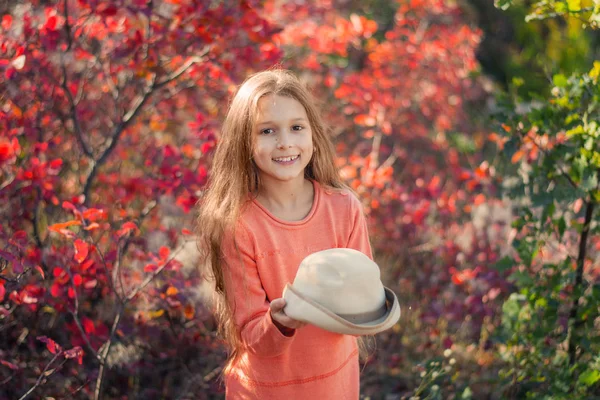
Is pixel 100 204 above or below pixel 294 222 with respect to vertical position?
below

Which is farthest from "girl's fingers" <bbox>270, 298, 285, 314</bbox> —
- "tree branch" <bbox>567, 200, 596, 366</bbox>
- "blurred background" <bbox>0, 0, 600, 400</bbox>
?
"tree branch" <bbox>567, 200, 596, 366</bbox>

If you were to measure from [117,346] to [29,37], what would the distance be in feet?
4.76

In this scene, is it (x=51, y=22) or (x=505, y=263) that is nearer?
(x=505, y=263)

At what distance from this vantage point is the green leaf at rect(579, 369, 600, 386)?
2.22 m

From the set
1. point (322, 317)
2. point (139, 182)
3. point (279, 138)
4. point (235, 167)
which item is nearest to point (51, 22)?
point (139, 182)

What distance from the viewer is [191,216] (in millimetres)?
4473

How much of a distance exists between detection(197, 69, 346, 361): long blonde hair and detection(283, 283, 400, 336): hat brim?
0.34 m

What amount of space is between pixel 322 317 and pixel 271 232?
16.0 inches

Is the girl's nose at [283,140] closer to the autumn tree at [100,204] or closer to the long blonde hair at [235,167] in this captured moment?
the long blonde hair at [235,167]

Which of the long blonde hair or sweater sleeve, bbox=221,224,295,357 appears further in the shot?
the long blonde hair

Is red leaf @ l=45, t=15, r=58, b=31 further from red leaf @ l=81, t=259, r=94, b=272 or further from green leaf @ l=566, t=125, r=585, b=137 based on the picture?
green leaf @ l=566, t=125, r=585, b=137

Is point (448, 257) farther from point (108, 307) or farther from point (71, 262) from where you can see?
point (71, 262)

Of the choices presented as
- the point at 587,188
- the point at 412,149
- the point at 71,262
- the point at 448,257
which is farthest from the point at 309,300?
the point at 412,149

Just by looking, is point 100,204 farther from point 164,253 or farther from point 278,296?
point 278,296
